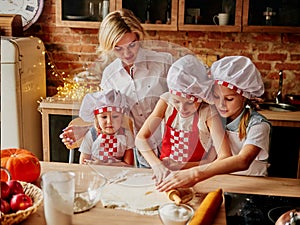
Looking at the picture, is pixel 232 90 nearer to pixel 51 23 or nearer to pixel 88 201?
pixel 88 201

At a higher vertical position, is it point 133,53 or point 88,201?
point 133,53

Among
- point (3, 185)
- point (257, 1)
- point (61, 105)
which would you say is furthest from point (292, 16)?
point (3, 185)

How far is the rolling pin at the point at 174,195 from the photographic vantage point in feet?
3.64

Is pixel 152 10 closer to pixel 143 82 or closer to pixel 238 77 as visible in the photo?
pixel 143 82

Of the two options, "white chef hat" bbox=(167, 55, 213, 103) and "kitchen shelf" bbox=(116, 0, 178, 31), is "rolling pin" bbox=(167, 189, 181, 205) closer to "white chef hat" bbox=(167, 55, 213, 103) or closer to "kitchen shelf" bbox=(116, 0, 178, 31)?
"white chef hat" bbox=(167, 55, 213, 103)

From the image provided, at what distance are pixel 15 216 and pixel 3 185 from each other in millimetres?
84

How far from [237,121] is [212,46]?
1513 millimetres

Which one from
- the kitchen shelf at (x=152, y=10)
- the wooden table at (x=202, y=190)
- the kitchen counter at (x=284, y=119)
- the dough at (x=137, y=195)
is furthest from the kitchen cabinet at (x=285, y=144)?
the dough at (x=137, y=195)

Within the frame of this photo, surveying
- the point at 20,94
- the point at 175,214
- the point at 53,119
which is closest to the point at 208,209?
the point at 175,214

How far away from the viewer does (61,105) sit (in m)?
2.29

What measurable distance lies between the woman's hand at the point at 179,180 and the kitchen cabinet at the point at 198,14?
4.73 ft

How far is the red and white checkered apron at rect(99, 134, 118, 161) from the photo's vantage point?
1298 mm

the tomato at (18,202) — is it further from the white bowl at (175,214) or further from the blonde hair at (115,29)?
the blonde hair at (115,29)

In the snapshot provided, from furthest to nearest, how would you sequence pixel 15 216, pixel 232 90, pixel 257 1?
1. pixel 257 1
2. pixel 232 90
3. pixel 15 216
